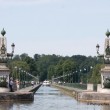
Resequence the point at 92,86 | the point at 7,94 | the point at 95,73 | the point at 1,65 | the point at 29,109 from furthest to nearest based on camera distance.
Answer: the point at 95,73
the point at 92,86
the point at 1,65
the point at 7,94
the point at 29,109

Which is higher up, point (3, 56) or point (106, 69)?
point (3, 56)

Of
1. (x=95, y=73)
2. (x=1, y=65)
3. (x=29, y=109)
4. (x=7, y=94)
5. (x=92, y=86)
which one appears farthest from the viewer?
(x=95, y=73)

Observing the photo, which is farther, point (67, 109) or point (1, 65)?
point (1, 65)

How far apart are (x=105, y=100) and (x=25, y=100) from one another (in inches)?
294

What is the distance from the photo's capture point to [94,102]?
52.9m

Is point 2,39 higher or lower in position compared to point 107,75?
higher

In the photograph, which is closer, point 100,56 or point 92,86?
point 100,56

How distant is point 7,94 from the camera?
52.6 meters

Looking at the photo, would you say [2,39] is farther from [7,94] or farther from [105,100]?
[105,100]

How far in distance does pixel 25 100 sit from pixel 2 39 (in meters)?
9.07

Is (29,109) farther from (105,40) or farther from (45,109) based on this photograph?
(105,40)

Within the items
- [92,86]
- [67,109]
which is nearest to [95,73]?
[92,86]

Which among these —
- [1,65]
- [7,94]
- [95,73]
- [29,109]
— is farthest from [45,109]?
[95,73]

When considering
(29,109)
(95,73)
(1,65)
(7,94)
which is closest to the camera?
(29,109)
